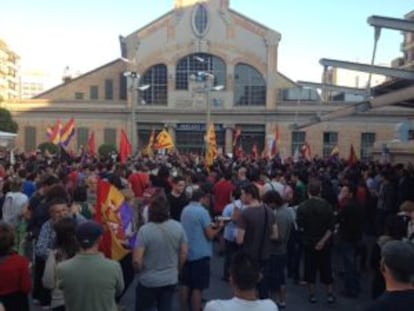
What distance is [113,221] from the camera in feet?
24.6

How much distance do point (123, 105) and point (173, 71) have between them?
216 inches

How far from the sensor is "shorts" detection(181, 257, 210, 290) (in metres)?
7.65

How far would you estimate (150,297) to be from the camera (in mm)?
6254

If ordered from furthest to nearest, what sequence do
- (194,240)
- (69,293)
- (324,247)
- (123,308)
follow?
(324,247)
(123,308)
(194,240)
(69,293)

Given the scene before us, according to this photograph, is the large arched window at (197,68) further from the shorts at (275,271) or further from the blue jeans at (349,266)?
the shorts at (275,271)

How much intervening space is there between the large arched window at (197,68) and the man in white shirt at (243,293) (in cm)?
5238

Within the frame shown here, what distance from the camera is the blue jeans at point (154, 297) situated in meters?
6.25

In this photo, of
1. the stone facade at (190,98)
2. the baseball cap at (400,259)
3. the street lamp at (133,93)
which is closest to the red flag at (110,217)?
the baseball cap at (400,259)

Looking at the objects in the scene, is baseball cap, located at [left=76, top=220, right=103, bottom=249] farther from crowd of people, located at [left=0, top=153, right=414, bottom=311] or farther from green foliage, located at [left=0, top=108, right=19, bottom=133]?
green foliage, located at [left=0, top=108, right=19, bottom=133]

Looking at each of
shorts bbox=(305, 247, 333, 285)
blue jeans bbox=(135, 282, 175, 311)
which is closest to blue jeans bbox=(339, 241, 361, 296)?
shorts bbox=(305, 247, 333, 285)

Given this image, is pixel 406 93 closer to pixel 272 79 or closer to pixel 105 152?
pixel 105 152

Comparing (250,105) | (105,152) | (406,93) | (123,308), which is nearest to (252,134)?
(250,105)

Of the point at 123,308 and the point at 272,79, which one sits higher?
the point at 272,79

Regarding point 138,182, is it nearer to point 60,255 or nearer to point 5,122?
point 60,255
